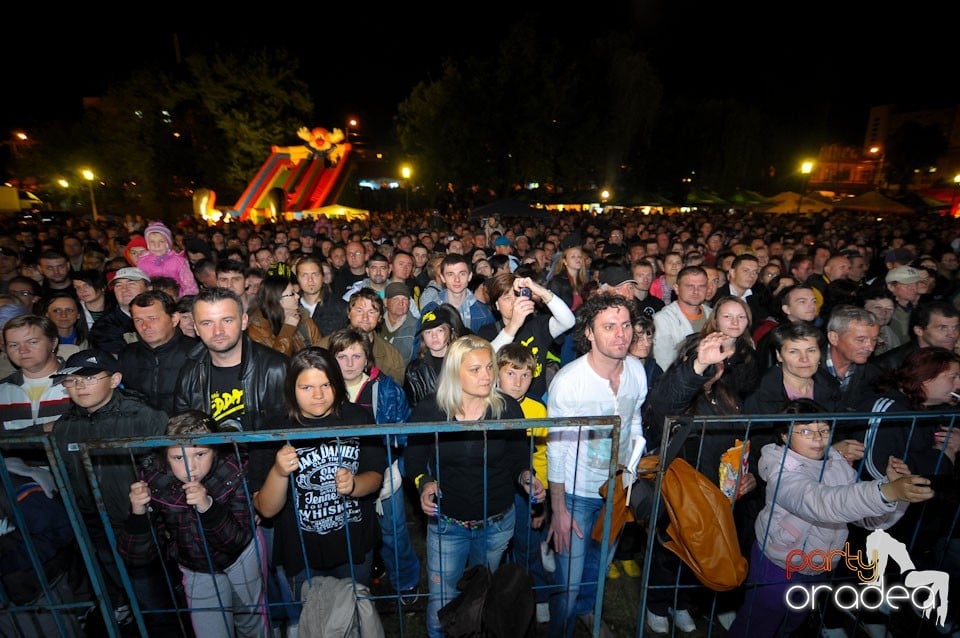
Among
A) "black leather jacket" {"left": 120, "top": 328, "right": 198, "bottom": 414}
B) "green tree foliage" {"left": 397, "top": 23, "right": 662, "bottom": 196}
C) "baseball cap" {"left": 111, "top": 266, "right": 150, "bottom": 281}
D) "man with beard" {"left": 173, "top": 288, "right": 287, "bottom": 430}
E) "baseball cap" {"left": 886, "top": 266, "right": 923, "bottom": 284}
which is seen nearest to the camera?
"man with beard" {"left": 173, "top": 288, "right": 287, "bottom": 430}

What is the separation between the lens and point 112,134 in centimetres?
3059

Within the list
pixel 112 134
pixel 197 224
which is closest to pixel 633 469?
pixel 197 224

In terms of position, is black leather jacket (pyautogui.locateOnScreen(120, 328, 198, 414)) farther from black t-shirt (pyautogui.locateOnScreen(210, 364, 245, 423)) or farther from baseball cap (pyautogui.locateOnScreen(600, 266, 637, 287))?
baseball cap (pyautogui.locateOnScreen(600, 266, 637, 287))

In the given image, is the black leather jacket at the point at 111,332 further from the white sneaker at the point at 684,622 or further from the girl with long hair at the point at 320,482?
the white sneaker at the point at 684,622

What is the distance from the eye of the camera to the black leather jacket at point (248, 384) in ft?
10.9

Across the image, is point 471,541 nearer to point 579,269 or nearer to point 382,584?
point 382,584

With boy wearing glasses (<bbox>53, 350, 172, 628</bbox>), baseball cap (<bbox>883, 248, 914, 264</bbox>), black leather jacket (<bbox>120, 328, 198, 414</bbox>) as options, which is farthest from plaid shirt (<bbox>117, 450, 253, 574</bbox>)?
baseball cap (<bbox>883, 248, 914, 264</bbox>)

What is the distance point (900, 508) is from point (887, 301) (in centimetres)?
334

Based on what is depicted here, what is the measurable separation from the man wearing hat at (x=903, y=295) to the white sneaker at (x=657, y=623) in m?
4.64

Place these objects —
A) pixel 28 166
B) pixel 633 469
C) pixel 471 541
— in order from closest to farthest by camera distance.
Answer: pixel 633 469, pixel 471 541, pixel 28 166

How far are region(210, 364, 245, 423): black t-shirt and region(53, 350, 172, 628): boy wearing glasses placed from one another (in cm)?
34

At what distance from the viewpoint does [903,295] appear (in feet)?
18.2

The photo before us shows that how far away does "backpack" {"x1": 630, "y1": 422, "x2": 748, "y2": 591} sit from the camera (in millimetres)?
2328

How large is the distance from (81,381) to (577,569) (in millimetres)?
3434
